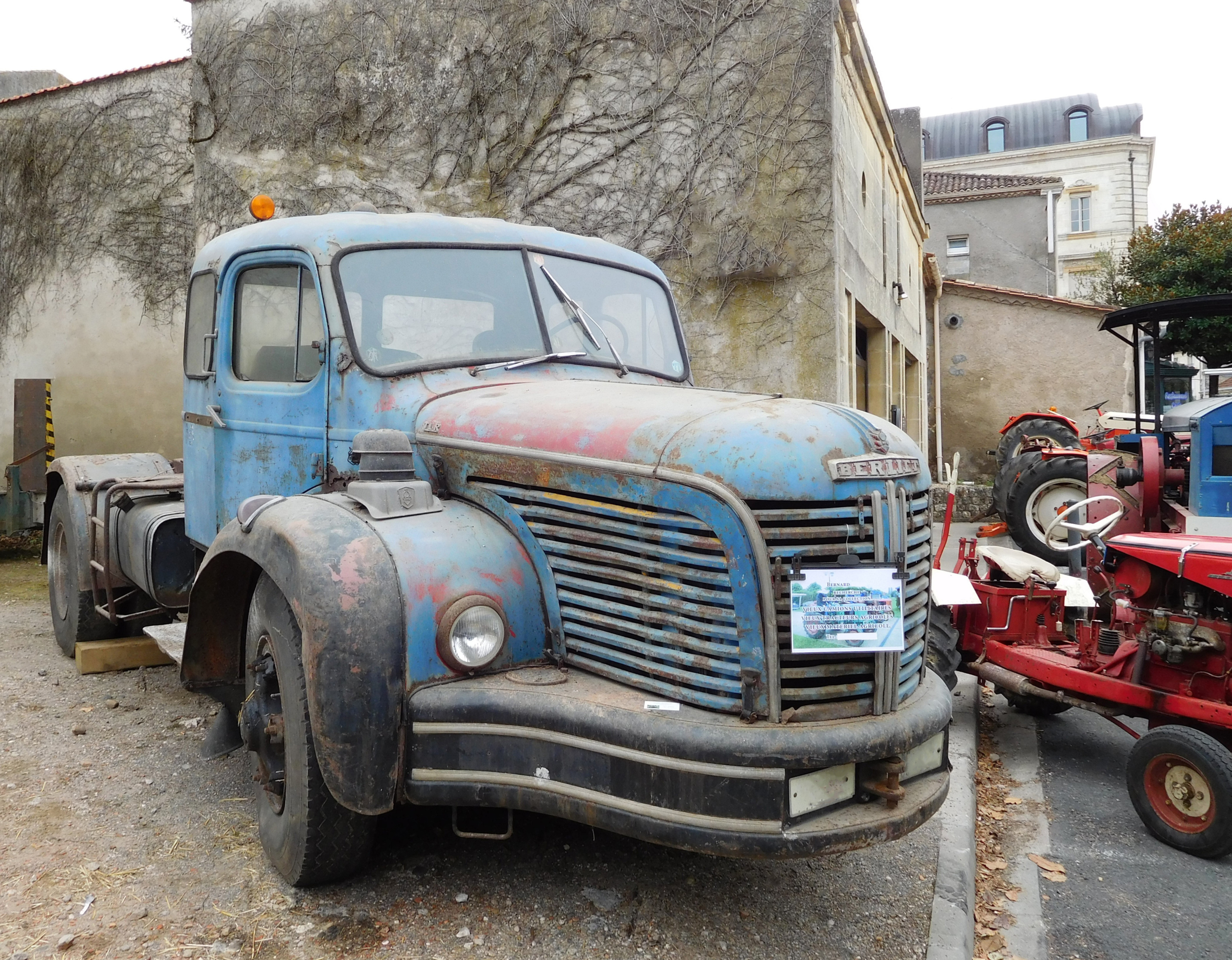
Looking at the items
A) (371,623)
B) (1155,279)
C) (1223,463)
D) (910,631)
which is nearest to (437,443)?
(371,623)

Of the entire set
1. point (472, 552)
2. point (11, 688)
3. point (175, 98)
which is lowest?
point (11, 688)

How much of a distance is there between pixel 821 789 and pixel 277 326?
2.79 m

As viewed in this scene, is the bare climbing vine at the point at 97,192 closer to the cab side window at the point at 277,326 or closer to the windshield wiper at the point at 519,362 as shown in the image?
the cab side window at the point at 277,326

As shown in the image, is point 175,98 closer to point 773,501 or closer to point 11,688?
point 11,688

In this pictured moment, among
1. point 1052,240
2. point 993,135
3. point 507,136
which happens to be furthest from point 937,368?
point 993,135

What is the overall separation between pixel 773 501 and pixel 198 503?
3.09 meters

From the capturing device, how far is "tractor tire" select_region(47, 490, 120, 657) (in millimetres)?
5781

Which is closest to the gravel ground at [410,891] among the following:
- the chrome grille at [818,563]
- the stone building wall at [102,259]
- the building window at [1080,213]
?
the chrome grille at [818,563]

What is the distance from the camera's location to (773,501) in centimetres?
250

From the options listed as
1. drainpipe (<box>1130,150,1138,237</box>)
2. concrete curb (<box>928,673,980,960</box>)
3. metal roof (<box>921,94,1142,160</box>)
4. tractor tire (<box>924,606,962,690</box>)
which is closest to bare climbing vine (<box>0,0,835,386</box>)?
tractor tire (<box>924,606,962,690</box>)

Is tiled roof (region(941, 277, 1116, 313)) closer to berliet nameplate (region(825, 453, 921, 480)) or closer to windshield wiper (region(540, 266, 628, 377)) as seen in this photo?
windshield wiper (region(540, 266, 628, 377))

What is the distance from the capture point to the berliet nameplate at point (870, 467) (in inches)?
100

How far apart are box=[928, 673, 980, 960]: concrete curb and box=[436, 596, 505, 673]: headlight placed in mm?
1556

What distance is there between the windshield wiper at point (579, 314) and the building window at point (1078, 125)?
5325cm
